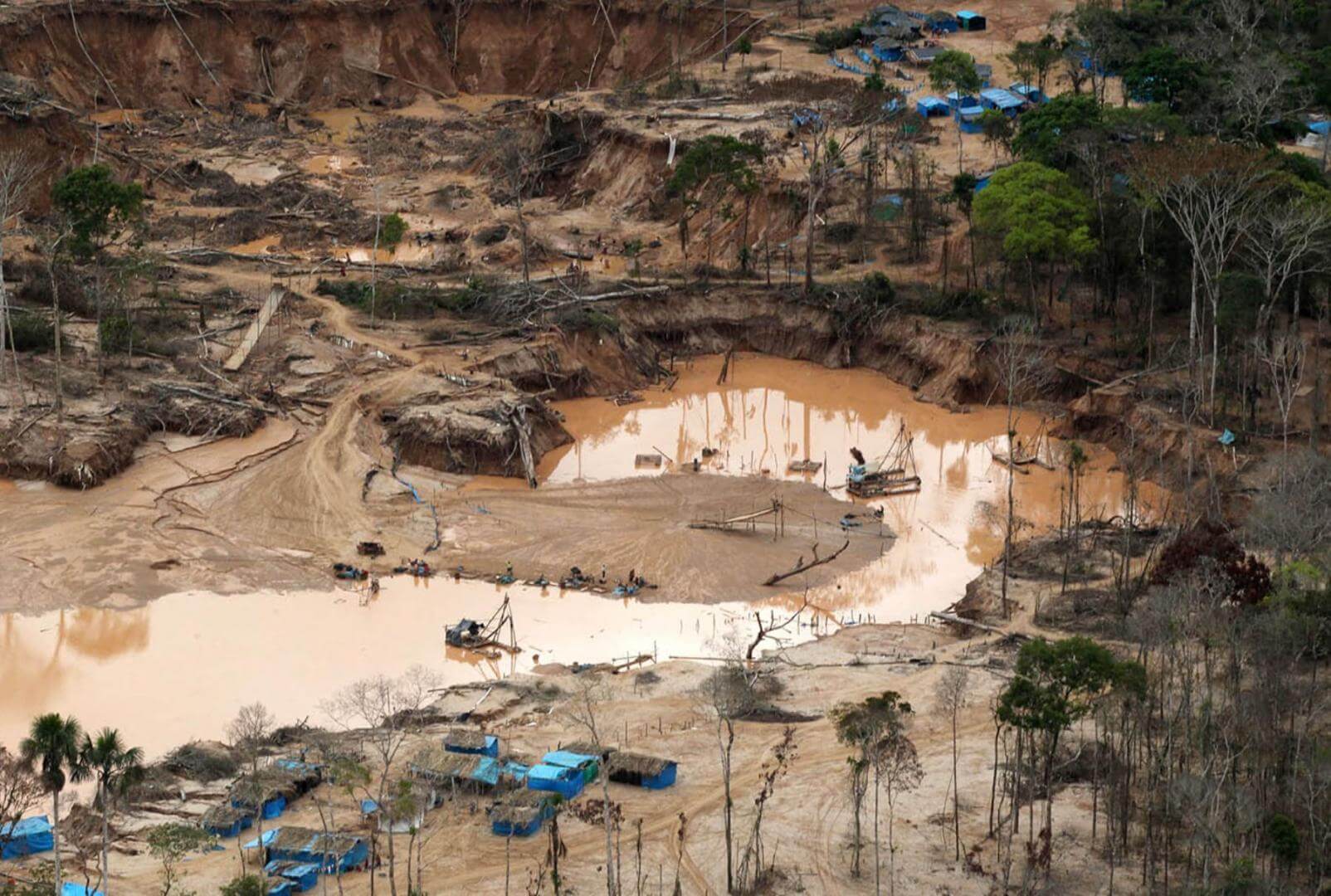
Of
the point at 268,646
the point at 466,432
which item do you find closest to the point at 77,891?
the point at 268,646

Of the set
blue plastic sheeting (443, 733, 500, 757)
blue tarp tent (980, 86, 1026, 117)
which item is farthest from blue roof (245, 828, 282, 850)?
blue tarp tent (980, 86, 1026, 117)

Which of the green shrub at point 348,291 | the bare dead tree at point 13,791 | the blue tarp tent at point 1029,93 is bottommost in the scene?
the bare dead tree at point 13,791

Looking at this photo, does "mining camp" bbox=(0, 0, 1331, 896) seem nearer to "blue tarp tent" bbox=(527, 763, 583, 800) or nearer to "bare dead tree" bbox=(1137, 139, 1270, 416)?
"blue tarp tent" bbox=(527, 763, 583, 800)

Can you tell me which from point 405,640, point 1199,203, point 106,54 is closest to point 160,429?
point 405,640

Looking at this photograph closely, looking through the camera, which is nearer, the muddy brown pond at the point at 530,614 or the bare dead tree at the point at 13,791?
the bare dead tree at the point at 13,791

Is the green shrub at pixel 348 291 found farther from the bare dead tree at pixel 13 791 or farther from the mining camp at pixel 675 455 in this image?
the bare dead tree at pixel 13 791

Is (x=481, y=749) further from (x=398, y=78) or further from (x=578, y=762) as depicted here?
(x=398, y=78)

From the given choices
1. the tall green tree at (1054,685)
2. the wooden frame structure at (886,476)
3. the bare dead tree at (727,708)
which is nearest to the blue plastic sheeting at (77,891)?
the bare dead tree at (727,708)

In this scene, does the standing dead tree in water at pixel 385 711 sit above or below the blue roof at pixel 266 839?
above
